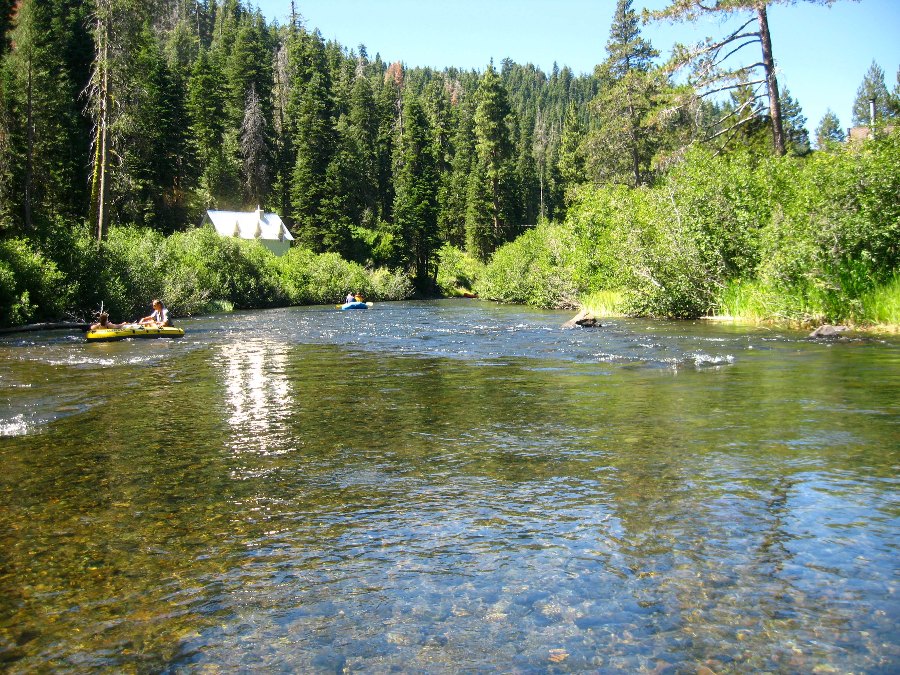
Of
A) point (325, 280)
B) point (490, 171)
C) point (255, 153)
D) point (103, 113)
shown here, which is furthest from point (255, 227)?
point (103, 113)

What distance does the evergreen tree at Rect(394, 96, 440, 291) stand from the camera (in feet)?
247

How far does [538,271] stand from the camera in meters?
47.2

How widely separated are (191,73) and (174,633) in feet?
314

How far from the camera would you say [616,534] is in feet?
19.2

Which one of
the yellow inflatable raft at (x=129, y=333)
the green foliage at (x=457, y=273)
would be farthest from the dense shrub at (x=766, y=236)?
the green foliage at (x=457, y=273)

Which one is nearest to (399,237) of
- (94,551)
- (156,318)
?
(156,318)

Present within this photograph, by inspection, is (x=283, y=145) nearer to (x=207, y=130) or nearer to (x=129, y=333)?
(x=207, y=130)

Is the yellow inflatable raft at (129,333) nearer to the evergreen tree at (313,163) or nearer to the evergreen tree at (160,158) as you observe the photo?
the evergreen tree at (160,158)

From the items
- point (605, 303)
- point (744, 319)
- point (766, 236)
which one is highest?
point (766, 236)

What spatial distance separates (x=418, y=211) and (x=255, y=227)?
18397 millimetres

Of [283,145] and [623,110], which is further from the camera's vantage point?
[283,145]

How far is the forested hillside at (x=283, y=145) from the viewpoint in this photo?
3328 centimetres

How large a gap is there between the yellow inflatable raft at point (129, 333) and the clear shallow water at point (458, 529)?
10.5 meters

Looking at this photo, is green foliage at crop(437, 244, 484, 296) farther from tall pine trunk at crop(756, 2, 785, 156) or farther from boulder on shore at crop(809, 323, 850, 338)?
boulder on shore at crop(809, 323, 850, 338)
